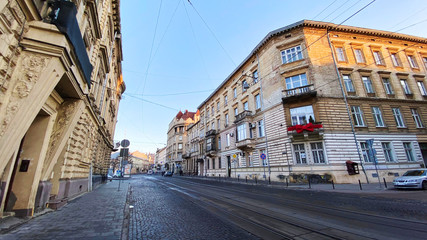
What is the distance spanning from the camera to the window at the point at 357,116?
61.9 ft

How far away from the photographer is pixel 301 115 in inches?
754

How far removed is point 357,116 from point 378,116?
305 cm

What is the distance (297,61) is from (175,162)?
50.2 metres

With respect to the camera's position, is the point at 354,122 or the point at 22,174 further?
the point at 354,122

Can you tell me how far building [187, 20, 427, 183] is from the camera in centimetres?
1756

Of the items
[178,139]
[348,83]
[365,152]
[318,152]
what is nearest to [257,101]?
[318,152]

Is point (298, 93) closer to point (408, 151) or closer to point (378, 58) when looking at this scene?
point (378, 58)

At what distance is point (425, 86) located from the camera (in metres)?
22.5

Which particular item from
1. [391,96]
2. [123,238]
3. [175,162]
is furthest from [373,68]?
[175,162]

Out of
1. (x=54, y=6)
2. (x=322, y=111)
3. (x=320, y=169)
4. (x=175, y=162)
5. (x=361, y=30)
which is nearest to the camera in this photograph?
(x=54, y=6)

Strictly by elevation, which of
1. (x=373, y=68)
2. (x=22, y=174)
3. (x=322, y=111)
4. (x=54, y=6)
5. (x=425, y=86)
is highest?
(x=373, y=68)

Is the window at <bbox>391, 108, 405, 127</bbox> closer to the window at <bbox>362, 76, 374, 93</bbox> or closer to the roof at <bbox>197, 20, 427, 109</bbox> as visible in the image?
the window at <bbox>362, 76, 374, 93</bbox>

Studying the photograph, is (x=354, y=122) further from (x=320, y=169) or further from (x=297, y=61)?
(x=297, y=61)

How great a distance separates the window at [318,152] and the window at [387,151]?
23.7 feet
